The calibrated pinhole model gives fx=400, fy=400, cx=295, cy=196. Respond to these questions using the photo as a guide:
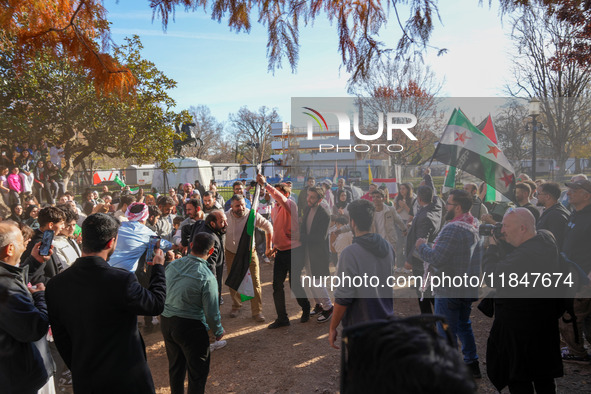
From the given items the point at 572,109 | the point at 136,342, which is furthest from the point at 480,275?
the point at 572,109

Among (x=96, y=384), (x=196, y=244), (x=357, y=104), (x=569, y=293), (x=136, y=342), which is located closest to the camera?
(x=96, y=384)

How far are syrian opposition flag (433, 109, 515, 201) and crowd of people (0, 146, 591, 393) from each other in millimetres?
264

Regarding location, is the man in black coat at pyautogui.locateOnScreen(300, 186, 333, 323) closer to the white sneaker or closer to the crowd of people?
the crowd of people

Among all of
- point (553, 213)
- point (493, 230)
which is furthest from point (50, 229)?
point (553, 213)

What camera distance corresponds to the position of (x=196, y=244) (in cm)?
370

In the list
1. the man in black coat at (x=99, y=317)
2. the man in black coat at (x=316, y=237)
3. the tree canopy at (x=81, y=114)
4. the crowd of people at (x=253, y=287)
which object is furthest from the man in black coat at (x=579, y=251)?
the tree canopy at (x=81, y=114)

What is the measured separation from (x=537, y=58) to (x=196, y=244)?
9579mm

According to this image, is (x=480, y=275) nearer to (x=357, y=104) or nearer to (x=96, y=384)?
(x=357, y=104)

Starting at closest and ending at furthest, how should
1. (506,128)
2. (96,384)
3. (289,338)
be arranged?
(96,384)
(289,338)
(506,128)

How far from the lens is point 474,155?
219 inches

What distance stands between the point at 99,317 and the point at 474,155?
16.5 ft

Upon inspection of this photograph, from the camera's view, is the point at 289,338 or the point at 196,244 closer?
the point at 196,244

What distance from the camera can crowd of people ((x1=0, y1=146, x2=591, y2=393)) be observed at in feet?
7.73

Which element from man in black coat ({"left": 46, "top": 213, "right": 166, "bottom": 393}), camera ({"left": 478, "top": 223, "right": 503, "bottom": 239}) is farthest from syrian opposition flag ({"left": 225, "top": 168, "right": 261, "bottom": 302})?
man in black coat ({"left": 46, "top": 213, "right": 166, "bottom": 393})
